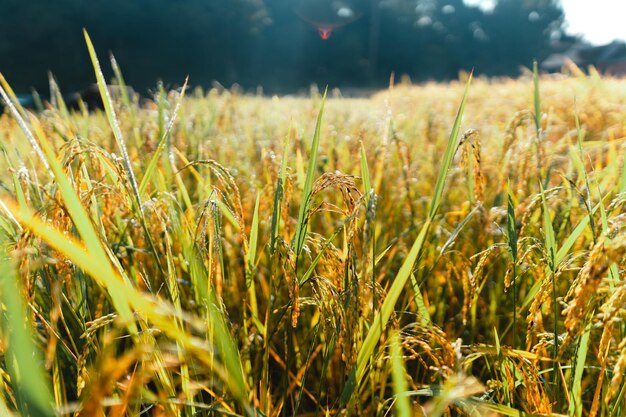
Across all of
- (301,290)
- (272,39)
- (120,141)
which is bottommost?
(301,290)

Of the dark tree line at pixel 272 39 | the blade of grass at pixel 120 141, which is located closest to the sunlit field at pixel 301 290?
the blade of grass at pixel 120 141

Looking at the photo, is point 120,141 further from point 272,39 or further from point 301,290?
point 272,39

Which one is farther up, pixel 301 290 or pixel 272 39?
pixel 272 39

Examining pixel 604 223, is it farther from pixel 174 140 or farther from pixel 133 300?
pixel 174 140

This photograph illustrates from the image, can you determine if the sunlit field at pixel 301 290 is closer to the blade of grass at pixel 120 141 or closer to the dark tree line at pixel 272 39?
the blade of grass at pixel 120 141

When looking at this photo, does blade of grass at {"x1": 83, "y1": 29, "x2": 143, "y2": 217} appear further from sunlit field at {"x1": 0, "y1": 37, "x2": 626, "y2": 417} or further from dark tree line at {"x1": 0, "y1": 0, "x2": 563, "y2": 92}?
dark tree line at {"x1": 0, "y1": 0, "x2": 563, "y2": 92}

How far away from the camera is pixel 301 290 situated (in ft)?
4.23

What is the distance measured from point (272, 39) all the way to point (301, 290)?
28.7 metres

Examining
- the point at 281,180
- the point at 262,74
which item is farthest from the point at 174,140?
the point at 262,74

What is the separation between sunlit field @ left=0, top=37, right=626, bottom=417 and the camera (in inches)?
22.5

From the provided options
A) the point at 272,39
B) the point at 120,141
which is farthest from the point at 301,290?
the point at 272,39

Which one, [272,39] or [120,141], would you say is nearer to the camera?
[120,141]

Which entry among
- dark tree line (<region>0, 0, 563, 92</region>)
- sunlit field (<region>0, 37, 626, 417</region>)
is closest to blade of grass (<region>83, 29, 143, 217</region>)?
sunlit field (<region>0, 37, 626, 417</region>)

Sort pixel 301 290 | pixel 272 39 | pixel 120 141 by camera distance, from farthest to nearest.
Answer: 1. pixel 272 39
2. pixel 301 290
3. pixel 120 141
